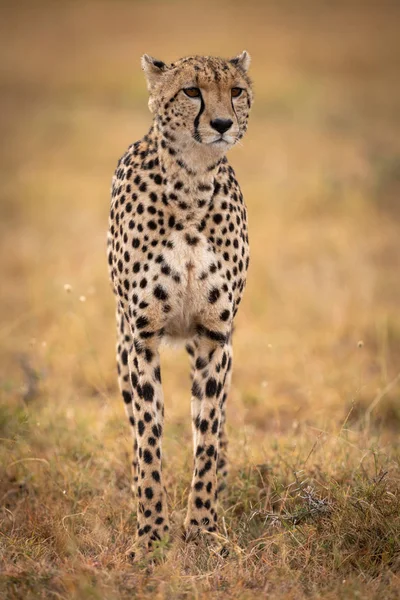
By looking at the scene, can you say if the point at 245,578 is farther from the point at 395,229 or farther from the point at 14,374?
the point at 395,229

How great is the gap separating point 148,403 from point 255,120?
404 inches

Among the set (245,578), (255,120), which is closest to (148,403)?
(245,578)

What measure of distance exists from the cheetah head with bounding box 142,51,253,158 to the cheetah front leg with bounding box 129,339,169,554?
2.29ft

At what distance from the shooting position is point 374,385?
16.2ft

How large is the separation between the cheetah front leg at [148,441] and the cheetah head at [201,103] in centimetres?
70

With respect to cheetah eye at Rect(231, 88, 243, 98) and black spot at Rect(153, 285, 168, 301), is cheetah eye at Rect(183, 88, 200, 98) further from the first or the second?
black spot at Rect(153, 285, 168, 301)

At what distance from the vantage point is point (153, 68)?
3.12m

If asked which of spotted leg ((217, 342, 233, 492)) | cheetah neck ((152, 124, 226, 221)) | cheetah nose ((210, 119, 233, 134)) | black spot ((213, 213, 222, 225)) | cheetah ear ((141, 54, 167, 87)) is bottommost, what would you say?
spotted leg ((217, 342, 233, 492))

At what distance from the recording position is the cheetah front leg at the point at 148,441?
9.93ft

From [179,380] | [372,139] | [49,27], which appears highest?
[49,27]

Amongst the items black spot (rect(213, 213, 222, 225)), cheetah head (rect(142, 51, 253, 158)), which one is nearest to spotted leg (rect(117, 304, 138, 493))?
Answer: black spot (rect(213, 213, 222, 225))

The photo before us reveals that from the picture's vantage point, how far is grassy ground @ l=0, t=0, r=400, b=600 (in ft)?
9.10

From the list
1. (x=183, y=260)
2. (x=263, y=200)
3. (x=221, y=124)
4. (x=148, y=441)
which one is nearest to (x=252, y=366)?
(x=148, y=441)

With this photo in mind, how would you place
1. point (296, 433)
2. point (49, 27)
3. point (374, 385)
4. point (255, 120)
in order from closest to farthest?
1. point (296, 433)
2. point (374, 385)
3. point (255, 120)
4. point (49, 27)
